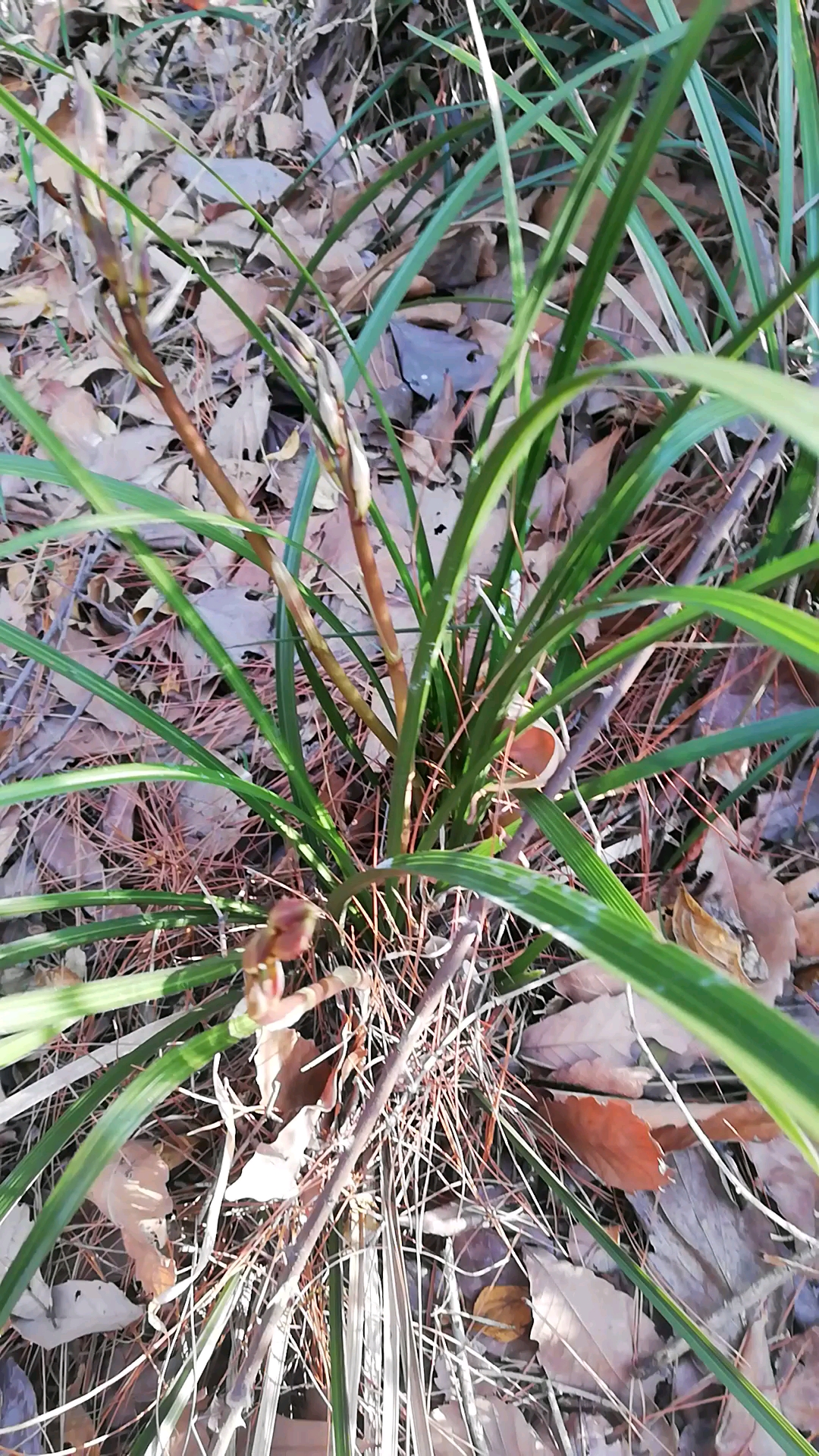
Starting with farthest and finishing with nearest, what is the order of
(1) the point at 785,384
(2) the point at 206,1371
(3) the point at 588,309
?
(2) the point at 206,1371 → (3) the point at 588,309 → (1) the point at 785,384

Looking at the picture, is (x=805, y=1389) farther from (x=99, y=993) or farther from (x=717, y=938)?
(x=99, y=993)

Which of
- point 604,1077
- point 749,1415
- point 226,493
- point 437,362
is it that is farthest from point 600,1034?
point 437,362

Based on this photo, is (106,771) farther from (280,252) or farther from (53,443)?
(280,252)

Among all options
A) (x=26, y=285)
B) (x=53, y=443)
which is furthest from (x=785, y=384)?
(x=26, y=285)

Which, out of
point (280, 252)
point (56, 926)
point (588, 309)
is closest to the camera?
point (588, 309)

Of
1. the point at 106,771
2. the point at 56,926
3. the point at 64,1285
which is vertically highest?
the point at 106,771

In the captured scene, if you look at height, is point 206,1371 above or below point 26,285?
below
